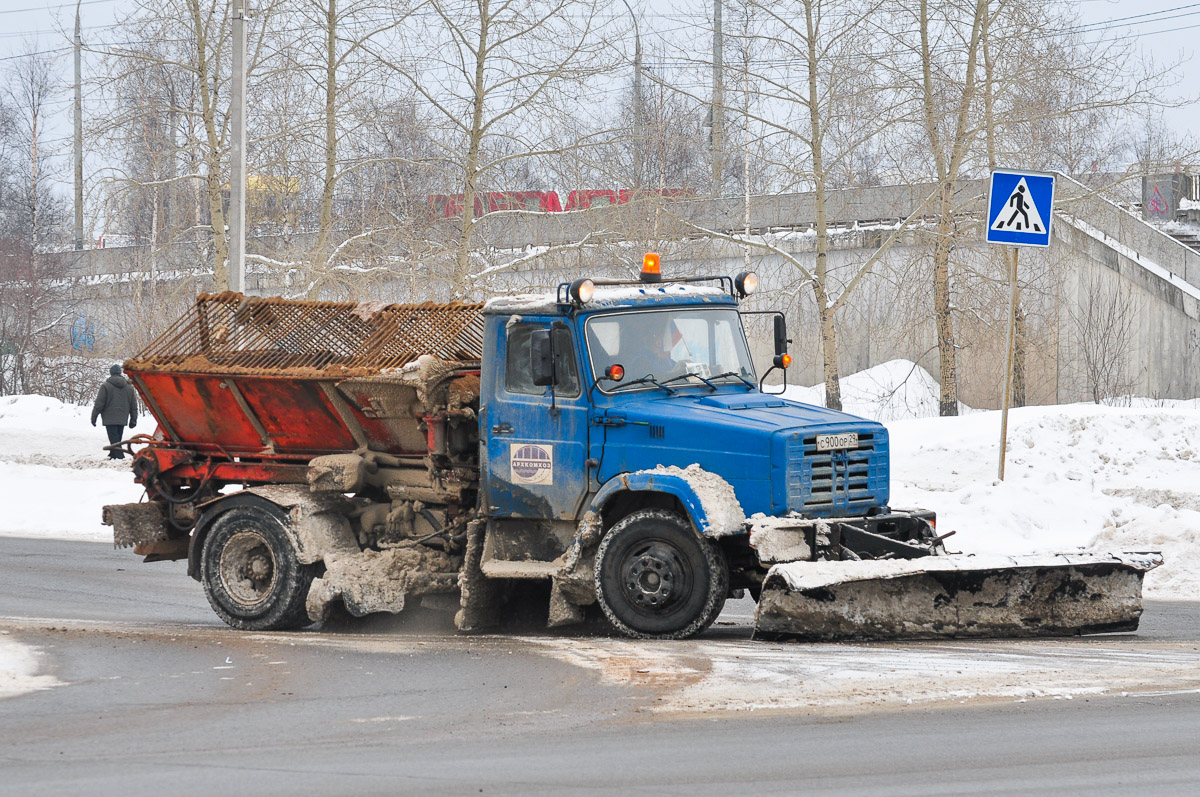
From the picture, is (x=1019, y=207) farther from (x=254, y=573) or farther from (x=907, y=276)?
(x=907, y=276)

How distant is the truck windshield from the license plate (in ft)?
3.36

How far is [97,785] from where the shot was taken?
5496 mm

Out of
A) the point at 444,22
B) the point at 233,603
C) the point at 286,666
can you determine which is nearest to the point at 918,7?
the point at 444,22

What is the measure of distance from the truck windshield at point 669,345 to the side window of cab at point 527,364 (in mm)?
151

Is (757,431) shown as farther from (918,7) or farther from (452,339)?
(918,7)

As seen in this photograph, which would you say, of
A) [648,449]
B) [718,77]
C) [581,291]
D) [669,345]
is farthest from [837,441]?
[718,77]

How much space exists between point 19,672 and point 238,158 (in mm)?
11424

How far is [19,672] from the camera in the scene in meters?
8.09

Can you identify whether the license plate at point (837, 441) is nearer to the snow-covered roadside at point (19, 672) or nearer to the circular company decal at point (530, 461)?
the circular company decal at point (530, 461)

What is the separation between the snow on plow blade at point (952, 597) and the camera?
832 centimetres

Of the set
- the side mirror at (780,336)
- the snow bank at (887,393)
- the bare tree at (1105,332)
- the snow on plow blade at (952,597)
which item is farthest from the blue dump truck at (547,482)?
the bare tree at (1105,332)

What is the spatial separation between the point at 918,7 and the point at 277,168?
33.9 ft

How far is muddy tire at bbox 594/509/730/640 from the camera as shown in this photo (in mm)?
8703

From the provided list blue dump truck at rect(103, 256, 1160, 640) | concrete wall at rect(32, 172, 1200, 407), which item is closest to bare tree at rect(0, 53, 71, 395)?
concrete wall at rect(32, 172, 1200, 407)
